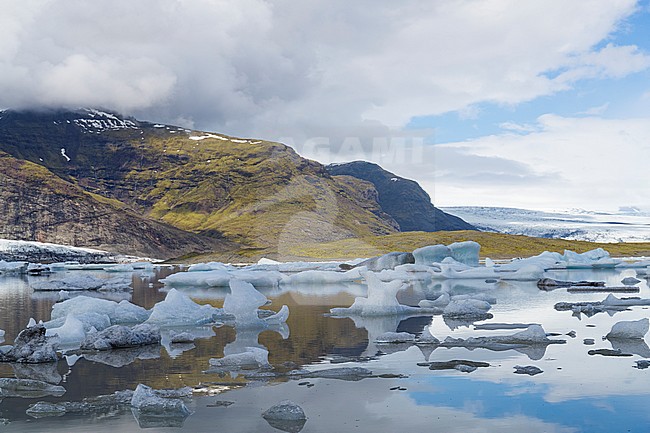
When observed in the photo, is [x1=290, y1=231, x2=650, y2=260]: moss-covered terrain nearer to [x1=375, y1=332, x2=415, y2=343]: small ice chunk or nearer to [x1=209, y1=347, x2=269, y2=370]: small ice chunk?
[x1=375, y1=332, x2=415, y2=343]: small ice chunk

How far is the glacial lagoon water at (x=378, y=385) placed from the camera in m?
7.13

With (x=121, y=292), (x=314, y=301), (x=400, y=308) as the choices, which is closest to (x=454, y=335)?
(x=400, y=308)

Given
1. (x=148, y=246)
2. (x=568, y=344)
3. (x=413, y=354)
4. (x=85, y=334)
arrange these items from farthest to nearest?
(x=148, y=246), (x=85, y=334), (x=568, y=344), (x=413, y=354)

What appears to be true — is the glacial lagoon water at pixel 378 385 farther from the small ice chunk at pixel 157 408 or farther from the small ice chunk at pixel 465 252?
the small ice chunk at pixel 465 252

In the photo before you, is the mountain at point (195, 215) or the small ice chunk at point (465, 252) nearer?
the small ice chunk at point (465, 252)

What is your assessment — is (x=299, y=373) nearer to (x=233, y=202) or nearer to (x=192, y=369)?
(x=192, y=369)

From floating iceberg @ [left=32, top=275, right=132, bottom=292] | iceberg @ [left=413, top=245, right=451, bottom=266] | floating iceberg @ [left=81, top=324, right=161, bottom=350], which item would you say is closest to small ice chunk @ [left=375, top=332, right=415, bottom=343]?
floating iceberg @ [left=81, top=324, right=161, bottom=350]

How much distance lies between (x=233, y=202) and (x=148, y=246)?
5264 centimetres

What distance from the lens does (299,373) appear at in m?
9.95

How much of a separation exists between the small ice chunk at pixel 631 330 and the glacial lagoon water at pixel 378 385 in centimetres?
25

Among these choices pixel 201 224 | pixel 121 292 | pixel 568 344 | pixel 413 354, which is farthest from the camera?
pixel 201 224

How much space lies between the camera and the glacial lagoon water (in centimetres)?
713

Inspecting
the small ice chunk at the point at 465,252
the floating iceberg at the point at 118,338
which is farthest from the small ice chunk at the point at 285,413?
the small ice chunk at the point at 465,252

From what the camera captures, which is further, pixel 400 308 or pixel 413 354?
pixel 400 308
